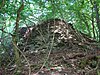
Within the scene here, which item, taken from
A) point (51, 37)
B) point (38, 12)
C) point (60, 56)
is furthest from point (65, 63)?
point (38, 12)

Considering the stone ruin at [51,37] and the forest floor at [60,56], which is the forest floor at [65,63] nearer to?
the forest floor at [60,56]

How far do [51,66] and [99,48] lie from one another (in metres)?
1.35

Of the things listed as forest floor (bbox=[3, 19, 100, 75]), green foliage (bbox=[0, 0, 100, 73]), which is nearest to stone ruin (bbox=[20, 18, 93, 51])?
forest floor (bbox=[3, 19, 100, 75])

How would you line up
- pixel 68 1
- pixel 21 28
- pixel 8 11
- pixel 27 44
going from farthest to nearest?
pixel 68 1 < pixel 21 28 < pixel 27 44 < pixel 8 11

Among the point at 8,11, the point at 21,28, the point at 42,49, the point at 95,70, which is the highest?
the point at 8,11

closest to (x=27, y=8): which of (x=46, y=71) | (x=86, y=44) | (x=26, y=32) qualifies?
(x=26, y=32)

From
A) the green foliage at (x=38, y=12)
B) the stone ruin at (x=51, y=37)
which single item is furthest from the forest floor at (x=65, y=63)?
the green foliage at (x=38, y=12)

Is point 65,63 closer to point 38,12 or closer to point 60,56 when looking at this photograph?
point 60,56

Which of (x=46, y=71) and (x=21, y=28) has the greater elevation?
(x=21, y=28)

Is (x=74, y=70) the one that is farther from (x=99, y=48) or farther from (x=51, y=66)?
(x=99, y=48)

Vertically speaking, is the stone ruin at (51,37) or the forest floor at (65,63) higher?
the stone ruin at (51,37)

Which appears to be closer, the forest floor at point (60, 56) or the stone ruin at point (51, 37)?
the forest floor at point (60, 56)

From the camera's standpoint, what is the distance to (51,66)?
354 centimetres

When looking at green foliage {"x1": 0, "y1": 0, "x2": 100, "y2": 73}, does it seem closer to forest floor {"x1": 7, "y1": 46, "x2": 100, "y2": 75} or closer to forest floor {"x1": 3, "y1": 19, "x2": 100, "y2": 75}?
forest floor {"x1": 3, "y1": 19, "x2": 100, "y2": 75}
